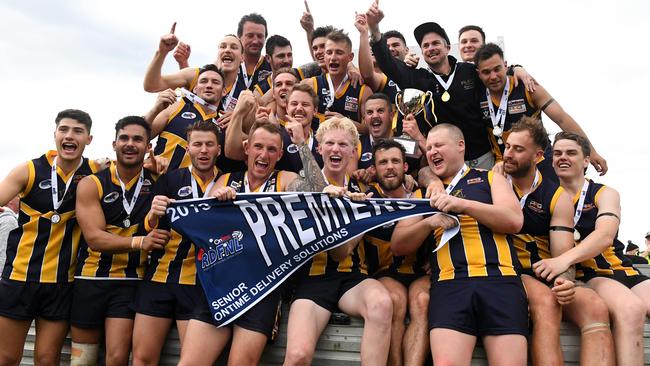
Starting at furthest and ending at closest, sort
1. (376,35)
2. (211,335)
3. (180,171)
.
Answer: (376,35) < (180,171) < (211,335)

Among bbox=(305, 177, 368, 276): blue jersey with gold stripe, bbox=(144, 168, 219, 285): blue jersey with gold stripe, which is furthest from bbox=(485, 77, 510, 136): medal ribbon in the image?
bbox=(144, 168, 219, 285): blue jersey with gold stripe

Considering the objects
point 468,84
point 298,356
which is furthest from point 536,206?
point 298,356

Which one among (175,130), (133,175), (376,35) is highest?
(376,35)

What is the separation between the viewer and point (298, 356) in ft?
12.8

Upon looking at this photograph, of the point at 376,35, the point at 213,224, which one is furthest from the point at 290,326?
the point at 376,35

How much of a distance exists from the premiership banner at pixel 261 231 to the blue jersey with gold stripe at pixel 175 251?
0.79ft

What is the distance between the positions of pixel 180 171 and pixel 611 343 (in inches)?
154

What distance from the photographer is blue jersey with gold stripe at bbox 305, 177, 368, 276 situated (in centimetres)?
452

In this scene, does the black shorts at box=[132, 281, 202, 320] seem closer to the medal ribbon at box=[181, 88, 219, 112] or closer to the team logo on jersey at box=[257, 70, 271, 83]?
the medal ribbon at box=[181, 88, 219, 112]

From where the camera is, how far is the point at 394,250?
4422 millimetres

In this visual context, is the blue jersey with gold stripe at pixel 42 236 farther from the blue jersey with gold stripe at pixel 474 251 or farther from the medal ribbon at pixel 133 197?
the blue jersey with gold stripe at pixel 474 251

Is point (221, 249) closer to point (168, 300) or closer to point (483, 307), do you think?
point (168, 300)

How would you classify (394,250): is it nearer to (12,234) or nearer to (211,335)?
(211,335)

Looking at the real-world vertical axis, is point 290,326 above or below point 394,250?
below
